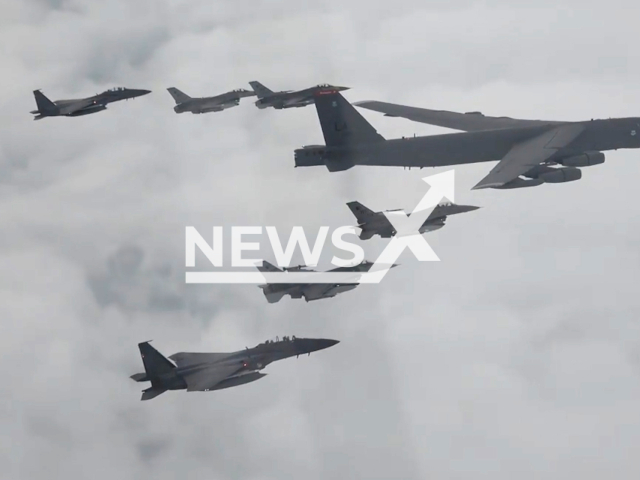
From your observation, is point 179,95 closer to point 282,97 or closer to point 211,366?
point 282,97

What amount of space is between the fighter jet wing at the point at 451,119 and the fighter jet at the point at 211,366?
23.4m

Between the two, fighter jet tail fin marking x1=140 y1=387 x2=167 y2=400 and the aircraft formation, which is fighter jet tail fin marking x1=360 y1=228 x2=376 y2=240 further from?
fighter jet tail fin marking x1=140 y1=387 x2=167 y2=400

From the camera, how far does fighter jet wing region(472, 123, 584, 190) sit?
78.4 meters

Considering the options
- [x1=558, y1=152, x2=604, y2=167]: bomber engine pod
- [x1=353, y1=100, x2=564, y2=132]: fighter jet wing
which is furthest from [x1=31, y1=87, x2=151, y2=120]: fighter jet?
[x1=558, y1=152, x2=604, y2=167]: bomber engine pod

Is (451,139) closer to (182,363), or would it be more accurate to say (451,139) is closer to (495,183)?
(495,183)

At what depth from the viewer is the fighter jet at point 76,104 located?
101887 millimetres

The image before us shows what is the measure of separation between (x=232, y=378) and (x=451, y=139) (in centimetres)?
2592

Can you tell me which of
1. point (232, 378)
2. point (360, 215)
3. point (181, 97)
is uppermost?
point (181, 97)

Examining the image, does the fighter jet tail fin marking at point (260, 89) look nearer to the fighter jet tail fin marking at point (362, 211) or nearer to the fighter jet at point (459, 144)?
the fighter jet at point (459, 144)

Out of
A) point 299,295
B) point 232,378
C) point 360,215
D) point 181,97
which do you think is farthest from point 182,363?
point 181,97

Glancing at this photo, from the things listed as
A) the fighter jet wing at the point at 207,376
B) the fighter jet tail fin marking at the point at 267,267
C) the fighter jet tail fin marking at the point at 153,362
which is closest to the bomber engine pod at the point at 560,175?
the fighter jet tail fin marking at the point at 267,267

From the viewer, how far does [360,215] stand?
3103 inches

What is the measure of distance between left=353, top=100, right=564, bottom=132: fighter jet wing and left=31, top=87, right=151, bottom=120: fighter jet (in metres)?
25.1

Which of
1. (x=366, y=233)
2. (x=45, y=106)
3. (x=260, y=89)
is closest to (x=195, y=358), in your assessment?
(x=366, y=233)
